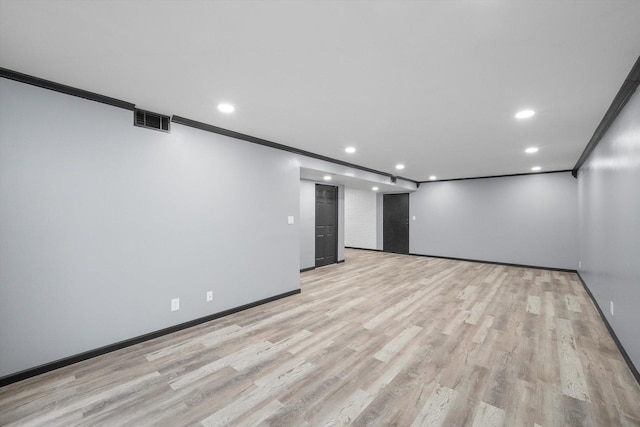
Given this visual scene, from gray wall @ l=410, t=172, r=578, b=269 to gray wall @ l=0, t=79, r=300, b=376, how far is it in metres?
6.42

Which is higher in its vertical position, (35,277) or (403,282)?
(35,277)

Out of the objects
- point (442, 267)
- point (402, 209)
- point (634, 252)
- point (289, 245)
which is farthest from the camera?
point (402, 209)

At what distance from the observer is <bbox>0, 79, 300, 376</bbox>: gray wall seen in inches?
86.0

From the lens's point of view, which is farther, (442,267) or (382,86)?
(442,267)

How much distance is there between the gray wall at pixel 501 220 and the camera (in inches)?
255

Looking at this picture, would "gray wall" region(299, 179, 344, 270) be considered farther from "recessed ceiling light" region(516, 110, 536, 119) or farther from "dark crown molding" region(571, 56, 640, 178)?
"dark crown molding" region(571, 56, 640, 178)

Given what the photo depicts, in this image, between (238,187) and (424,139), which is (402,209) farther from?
(238,187)

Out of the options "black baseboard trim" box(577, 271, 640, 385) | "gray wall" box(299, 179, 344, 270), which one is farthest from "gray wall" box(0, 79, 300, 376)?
"black baseboard trim" box(577, 271, 640, 385)

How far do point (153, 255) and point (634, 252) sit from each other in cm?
456

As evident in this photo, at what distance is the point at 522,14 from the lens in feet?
4.82

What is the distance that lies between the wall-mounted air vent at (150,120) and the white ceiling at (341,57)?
0.14 meters

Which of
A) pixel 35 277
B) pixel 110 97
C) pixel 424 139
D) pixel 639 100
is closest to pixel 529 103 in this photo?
pixel 639 100

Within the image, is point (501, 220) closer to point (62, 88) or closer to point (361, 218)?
point (361, 218)

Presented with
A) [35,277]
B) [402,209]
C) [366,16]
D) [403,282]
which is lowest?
[403,282]
